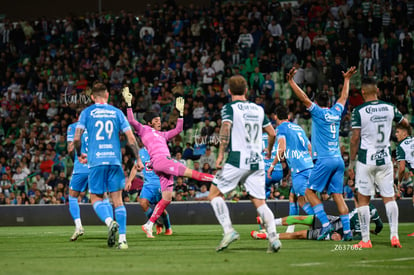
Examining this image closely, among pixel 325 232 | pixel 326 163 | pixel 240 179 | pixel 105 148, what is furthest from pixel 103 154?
pixel 325 232

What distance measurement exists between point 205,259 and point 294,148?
5521mm

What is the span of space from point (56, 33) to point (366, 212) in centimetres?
2714

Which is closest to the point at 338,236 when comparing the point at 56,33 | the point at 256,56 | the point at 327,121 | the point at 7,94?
the point at 327,121

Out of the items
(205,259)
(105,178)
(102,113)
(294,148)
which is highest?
(102,113)

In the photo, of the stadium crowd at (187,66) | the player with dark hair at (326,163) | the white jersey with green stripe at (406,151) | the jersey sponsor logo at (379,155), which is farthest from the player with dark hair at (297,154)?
the stadium crowd at (187,66)

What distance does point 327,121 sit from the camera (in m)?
13.0

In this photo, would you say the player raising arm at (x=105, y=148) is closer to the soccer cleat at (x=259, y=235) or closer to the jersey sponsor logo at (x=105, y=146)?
the jersey sponsor logo at (x=105, y=146)

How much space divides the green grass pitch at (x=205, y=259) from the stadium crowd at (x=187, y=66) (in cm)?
1116

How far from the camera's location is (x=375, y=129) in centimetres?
1070

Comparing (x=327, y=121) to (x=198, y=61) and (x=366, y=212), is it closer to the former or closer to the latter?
(x=366, y=212)

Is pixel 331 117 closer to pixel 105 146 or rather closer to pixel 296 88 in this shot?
pixel 296 88

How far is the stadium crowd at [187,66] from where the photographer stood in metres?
25.4

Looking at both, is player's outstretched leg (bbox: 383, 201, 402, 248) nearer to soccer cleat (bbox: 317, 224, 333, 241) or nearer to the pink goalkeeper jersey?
soccer cleat (bbox: 317, 224, 333, 241)

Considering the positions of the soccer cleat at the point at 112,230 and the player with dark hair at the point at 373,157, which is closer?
the player with dark hair at the point at 373,157
